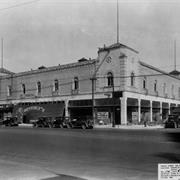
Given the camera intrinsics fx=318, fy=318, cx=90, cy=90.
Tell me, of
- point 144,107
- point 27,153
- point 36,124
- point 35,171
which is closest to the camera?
point 35,171

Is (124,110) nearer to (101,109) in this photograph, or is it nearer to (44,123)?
(101,109)

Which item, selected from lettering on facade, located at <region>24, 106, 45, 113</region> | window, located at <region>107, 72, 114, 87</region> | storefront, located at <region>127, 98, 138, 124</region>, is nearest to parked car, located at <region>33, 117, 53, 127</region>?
lettering on facade, located at <region>24, 106, 45, 113</region>

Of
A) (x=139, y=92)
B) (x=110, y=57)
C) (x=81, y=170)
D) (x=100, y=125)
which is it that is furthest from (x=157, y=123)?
(x=81, y=170)

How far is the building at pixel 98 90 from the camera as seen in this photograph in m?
38.2

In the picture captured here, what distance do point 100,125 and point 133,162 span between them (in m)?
28.9

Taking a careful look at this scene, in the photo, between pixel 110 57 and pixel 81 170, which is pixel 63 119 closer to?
pixel 110 57

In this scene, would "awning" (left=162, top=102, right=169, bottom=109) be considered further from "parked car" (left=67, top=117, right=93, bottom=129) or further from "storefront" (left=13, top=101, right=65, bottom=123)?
"parked car" (left=67, top=117, right=93, bottom=129)

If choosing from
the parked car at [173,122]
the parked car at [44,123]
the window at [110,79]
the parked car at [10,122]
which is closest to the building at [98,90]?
the window at [110,79]

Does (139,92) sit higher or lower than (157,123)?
higher

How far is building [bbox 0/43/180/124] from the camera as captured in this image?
38.2 meters

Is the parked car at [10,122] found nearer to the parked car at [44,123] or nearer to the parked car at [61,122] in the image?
the parked car at [44,123]

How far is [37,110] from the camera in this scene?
46.3m

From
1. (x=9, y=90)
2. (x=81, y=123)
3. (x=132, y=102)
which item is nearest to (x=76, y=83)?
(x=132, y=102)

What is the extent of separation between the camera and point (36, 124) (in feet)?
132
